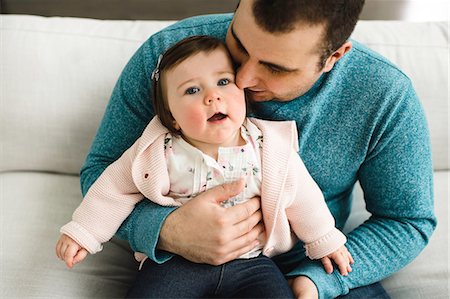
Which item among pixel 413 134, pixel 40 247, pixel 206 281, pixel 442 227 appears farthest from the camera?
pixel 442 227

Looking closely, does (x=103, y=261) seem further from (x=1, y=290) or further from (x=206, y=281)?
(x=206, y=281)

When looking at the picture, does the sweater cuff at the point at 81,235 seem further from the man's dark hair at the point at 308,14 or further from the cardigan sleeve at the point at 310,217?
the man's dark hair at the point at 308,14

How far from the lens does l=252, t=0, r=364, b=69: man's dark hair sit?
1.04 metres

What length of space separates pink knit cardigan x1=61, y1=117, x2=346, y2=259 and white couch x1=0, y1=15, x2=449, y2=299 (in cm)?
26

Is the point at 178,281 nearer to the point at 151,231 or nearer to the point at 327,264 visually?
the point at 151,231

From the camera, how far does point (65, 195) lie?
1.56 metres

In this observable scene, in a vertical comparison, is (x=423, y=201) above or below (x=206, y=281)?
above

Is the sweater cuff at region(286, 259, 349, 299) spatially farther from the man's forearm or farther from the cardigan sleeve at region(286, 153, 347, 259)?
the man's forearm

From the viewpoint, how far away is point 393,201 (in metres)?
1.30

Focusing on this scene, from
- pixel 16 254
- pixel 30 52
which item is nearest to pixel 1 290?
pixel 16 254

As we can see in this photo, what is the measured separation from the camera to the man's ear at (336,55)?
117 centimetres

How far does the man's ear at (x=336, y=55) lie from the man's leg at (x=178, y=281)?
0.47 meters

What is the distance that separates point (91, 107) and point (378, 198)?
0.79 metres

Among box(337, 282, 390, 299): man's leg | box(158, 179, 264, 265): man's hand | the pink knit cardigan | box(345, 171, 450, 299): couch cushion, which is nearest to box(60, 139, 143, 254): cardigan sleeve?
the pink knit cardigan
